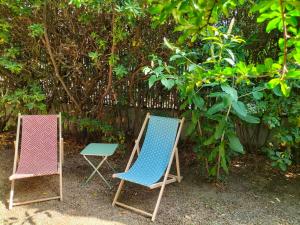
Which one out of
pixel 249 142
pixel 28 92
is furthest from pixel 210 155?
pixel 28 92

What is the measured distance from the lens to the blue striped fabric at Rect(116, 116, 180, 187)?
4059 mm

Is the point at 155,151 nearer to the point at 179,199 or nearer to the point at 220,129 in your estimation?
the point at 179,199

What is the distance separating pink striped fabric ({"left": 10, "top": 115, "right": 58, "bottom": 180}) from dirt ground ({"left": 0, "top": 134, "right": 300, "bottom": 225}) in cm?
35

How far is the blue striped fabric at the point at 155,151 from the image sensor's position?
4.06 metres

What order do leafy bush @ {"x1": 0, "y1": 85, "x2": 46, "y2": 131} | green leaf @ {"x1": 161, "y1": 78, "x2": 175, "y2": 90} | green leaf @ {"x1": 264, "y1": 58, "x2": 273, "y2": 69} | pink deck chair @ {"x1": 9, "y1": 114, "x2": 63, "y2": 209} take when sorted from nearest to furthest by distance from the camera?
green leaf @ {"x1": 264, "y1": 58, "x2": 273, "y2": 69} < green leaf @ {"x1": 161, "y1": 78, "x2": 175, "y2": 90} < pink deck chair @ {"x1": 9, "y1": 114, "x2": 63, "y2": 209} < leafy bush @ {"x1": 0, "y1": 85, "x2": 46, "y2": 131}

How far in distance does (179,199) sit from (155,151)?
2.37 ft

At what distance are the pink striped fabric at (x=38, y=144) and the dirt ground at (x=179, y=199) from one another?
35cm

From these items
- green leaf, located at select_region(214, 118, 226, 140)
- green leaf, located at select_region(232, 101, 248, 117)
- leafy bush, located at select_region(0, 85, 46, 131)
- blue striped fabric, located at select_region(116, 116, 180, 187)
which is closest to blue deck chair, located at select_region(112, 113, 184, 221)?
blue striped fabric, located at select_region(116, 116, 180, 187)

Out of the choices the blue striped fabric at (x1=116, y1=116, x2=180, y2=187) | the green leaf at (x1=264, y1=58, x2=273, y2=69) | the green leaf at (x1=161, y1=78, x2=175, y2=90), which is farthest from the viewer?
the blue striped fabric at (x1=116, y1=116, x2=180, y2=187)

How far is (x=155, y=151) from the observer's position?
4.45 meters

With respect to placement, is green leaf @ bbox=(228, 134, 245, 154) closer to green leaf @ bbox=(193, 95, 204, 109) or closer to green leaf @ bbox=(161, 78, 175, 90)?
green leaf @ bbox=(193, 95, 204, 109)

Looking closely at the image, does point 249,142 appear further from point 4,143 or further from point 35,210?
point 4,143

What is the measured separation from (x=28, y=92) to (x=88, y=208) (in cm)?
284

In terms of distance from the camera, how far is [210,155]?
4.28m
